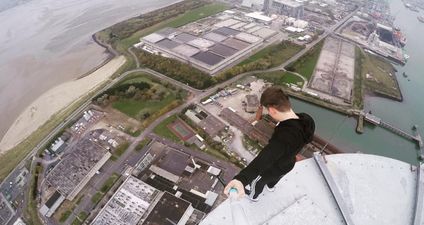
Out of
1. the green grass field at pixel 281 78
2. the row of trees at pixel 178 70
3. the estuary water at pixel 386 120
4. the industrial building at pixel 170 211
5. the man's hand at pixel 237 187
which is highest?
the man's hand at pixel 237 187

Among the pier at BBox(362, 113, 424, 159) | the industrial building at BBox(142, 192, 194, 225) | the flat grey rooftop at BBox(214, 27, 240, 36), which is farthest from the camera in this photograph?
the flat grey rooftop at BBox(214, 27, 240, 36)

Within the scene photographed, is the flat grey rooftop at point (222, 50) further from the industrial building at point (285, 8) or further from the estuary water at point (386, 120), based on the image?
the industrial building at point (285, 8)

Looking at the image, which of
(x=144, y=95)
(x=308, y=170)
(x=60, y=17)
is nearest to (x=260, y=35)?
(x=144, y=95)

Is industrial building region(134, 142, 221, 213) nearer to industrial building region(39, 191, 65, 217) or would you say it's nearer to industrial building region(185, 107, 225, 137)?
industrial building region(185, 107, 225, 137)

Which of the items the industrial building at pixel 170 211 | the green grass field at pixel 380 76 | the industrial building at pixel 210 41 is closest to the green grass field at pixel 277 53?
the industrial building at pixel 210 41

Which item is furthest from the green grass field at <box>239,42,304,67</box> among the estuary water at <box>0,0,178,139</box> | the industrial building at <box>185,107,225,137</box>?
the estuary water at <box>0,0,178,139</box>

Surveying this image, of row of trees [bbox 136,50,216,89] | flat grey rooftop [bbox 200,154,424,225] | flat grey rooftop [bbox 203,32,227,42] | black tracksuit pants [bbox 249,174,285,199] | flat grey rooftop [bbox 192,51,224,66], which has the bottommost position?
row of trees [bbox 136,50,216,89]
